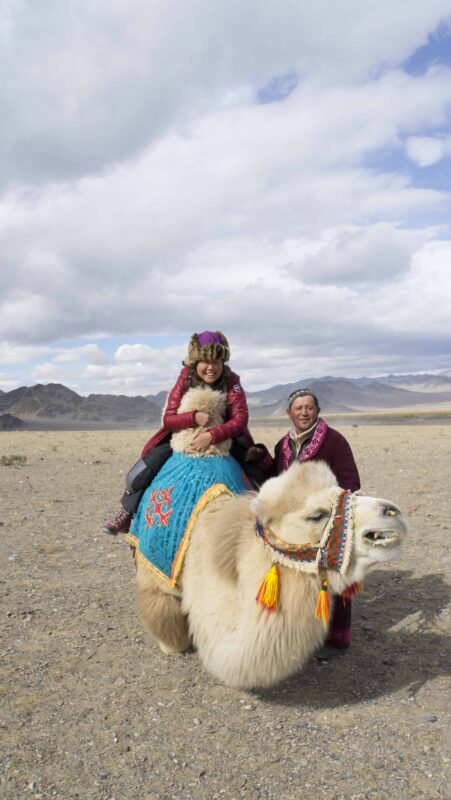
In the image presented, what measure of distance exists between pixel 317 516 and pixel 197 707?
1260 mm

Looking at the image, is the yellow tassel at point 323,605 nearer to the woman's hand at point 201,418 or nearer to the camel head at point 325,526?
the camel head at point 325,526

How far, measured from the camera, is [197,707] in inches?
125

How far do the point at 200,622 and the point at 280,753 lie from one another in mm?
665

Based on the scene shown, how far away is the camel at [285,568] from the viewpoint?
2676 mm

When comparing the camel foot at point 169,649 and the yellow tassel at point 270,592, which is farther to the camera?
the camel foot at point 169,649

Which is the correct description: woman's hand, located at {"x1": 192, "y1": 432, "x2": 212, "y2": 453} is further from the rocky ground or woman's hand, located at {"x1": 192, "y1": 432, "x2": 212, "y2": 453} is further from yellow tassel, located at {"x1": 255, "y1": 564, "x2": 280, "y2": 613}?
the rocky ground

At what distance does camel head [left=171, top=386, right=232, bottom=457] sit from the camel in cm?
71

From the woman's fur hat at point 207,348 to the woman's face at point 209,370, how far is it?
0.10 feet

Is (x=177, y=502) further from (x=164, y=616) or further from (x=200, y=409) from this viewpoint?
(x=164, y=616)

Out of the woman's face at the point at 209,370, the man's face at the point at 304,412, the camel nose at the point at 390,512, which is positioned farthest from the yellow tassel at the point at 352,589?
the woman's face at the point at 209,370

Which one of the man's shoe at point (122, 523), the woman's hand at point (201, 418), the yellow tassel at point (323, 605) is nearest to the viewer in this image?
the yellow tassel at point (323, 605)

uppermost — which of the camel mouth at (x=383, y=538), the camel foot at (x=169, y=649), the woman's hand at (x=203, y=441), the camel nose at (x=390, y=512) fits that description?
the woman's hand at (x=203, y=441)

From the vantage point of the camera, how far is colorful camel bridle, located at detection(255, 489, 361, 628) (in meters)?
2.68

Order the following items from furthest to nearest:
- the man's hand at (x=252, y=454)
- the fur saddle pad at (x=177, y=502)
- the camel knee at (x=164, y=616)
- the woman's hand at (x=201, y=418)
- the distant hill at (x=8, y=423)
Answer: the distant hill at (x=8, y=423) < the man's hand at (x=252, y=454) < the woman's hand at (x=201, y=418) < the camel knee at (x=164, y=616) < the fur saddle pad at (x=177, y=502)
